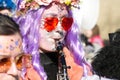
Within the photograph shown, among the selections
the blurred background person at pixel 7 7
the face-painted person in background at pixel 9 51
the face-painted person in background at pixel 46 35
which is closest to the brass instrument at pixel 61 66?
the face-painted person in background at pixel 46 35

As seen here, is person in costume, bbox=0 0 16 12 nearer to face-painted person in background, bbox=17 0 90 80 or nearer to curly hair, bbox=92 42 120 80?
face-painted person in background, bbox=17 0 90 80

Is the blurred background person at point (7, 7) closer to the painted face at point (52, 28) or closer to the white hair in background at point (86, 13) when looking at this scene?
the painted face at point (52, 28)

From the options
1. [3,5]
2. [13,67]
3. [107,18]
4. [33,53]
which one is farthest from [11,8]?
[107,18]

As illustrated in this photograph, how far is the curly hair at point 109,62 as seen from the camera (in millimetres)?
3258

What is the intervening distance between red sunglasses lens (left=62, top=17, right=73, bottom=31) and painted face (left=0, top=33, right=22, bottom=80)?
2.37 feet

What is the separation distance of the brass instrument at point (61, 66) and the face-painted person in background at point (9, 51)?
584mm

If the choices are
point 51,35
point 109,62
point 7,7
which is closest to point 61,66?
point 51,35

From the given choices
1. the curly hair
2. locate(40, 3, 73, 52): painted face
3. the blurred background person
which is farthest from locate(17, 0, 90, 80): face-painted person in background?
the curly hair

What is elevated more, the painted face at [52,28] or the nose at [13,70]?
the painted face at [52,28]

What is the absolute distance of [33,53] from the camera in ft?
13.2

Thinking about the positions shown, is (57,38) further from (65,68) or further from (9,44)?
(9,44)

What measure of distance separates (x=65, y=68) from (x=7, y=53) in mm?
715

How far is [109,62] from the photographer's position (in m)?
3.28

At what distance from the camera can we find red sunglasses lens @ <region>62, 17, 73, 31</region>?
4.08 meters
